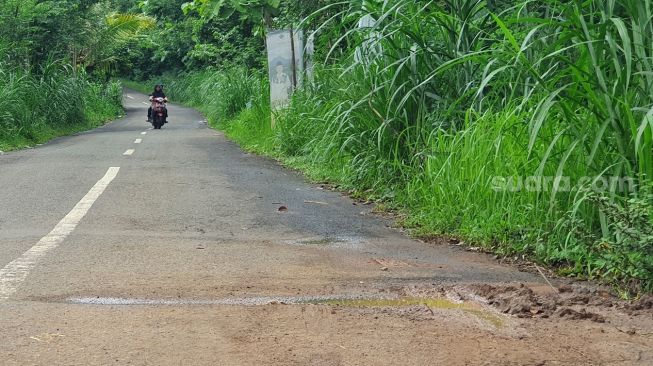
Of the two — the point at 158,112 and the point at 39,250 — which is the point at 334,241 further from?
the point at 158,112

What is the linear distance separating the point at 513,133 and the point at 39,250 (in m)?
3.58

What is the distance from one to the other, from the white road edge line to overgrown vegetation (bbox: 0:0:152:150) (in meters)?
11.0

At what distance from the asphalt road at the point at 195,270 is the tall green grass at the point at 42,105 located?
1000cm

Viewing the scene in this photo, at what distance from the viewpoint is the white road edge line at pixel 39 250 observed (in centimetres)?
491

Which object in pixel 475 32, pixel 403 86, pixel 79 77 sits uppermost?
pixel 475 32

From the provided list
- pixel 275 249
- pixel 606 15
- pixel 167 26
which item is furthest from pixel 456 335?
pixel 167 26

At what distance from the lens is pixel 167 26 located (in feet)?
157

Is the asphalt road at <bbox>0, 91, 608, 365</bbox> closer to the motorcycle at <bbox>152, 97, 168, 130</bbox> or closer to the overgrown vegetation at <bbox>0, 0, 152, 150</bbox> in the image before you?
the overgrown vegetation at <bbox>0, 0, 152, 150</bbox>

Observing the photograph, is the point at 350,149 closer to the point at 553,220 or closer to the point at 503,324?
the point at 553,220

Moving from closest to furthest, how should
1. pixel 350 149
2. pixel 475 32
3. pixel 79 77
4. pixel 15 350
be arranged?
pixel 15 350 < pixel 475 32 < pixel 350 149 < pixel 79 77

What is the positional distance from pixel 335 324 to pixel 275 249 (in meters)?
2.18

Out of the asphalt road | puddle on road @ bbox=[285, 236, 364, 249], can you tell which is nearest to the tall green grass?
the asphalt road

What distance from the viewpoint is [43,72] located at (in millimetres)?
25031

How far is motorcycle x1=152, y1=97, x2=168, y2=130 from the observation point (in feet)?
90.9
